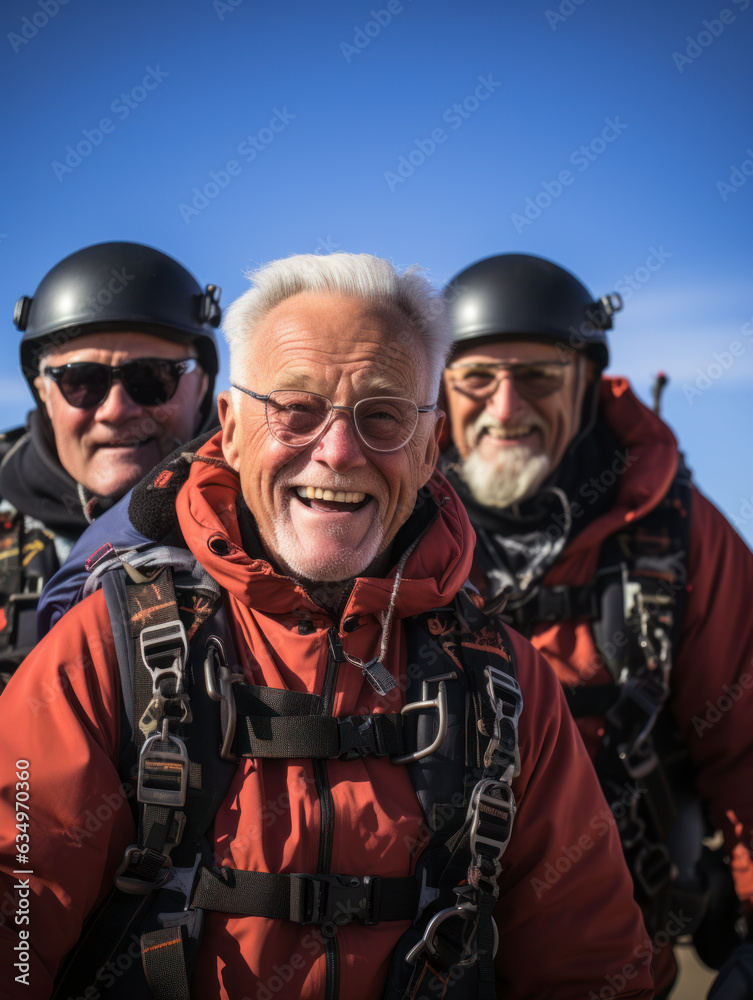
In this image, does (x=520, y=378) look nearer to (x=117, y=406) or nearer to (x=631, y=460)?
(x=631, y=460)

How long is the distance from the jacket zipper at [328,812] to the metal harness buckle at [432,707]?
204 mm

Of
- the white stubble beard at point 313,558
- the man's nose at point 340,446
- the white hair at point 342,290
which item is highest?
the white hair at point 342,290

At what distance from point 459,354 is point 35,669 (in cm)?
312

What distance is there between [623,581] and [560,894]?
1.86 metres

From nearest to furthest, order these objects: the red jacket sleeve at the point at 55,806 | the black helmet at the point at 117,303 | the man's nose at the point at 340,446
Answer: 1. the red jacket sleeve at the point at 55,806
2. the man's nose at the point at 340,446
3. the black helmet at the point at 117,303

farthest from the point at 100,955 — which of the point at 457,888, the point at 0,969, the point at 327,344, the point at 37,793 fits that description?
the point at 327,344

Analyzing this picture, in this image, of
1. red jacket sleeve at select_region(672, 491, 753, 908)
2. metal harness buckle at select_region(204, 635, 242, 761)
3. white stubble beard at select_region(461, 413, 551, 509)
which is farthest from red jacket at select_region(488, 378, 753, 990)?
metal harness buckle at select_region(204, 635, 242, 761)

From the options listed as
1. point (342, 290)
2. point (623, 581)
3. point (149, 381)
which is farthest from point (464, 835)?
point (149, 381)

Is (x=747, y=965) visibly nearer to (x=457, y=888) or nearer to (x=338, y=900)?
(x=457, y=888)

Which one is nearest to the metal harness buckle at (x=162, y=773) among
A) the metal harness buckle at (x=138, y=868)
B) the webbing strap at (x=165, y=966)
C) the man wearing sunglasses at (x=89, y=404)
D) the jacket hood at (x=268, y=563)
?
the metal harness buckle at (x=138, y=868)

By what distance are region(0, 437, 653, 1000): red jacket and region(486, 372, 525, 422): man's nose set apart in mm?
1970

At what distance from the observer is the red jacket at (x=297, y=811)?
199 cm

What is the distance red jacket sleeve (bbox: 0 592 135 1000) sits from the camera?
193cm

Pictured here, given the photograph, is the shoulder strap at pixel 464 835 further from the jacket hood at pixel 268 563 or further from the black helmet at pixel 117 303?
the black helmet at pixel 117 303
